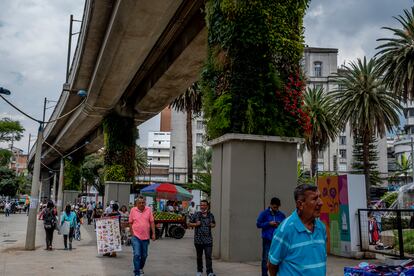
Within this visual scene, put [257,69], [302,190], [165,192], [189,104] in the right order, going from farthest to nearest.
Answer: [189,104], [165,192], [257,69], [302,190]

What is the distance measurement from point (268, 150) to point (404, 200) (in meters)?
25.5

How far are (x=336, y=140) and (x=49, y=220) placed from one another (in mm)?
67520

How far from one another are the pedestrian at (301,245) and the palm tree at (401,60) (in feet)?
96.0

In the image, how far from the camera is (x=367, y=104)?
37062 mm

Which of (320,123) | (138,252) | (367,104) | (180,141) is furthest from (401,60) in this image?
(180,141)

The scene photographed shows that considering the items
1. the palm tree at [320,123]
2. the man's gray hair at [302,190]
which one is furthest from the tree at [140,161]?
the man's gray hair at [302,190]

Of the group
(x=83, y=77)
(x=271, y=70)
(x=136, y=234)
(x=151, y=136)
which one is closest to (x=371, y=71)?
(x=83, y=77)

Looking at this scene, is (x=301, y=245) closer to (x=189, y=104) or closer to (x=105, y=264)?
(x=105, y=264)

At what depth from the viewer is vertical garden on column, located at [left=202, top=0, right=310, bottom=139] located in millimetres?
11953

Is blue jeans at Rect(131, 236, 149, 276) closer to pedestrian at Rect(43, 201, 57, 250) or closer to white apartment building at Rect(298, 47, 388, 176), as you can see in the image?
pedestrian at Rect(43, 201, 57, 250)

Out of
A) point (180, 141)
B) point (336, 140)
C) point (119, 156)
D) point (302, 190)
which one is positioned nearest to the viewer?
point (302, 190)

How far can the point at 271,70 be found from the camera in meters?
12.2

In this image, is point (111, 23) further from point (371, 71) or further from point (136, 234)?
point (371, 71)

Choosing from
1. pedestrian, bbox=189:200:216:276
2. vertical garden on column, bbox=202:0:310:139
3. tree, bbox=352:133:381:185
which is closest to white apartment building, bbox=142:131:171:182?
A: tree, bbox=352:133:381:185
